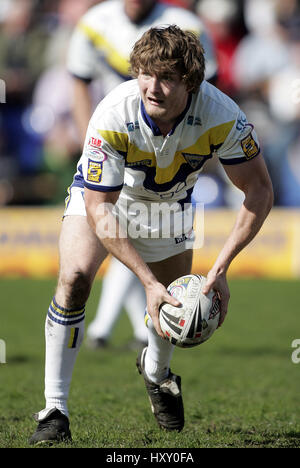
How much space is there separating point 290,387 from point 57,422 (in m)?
2.51

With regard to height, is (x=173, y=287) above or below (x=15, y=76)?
below

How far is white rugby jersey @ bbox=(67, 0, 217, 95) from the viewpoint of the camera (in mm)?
6773

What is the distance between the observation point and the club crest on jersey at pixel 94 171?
3.98 m

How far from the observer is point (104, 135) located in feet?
13.0

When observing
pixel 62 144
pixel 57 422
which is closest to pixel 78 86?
pixel 57 422

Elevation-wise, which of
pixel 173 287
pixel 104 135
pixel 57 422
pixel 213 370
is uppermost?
pixel 104 135

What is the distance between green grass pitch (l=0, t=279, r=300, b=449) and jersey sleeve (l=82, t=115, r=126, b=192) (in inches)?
54.7

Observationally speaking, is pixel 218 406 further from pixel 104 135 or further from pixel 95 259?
pixel 104 135

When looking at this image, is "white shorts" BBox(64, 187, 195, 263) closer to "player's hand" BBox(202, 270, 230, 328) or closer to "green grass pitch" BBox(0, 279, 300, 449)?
"player's hand" BBox(202, 270, 230, 328)

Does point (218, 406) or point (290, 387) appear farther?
point (290, 387)

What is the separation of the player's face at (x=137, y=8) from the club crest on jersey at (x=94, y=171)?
10.3ft

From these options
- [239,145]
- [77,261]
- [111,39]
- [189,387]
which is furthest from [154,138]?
[111,39]
